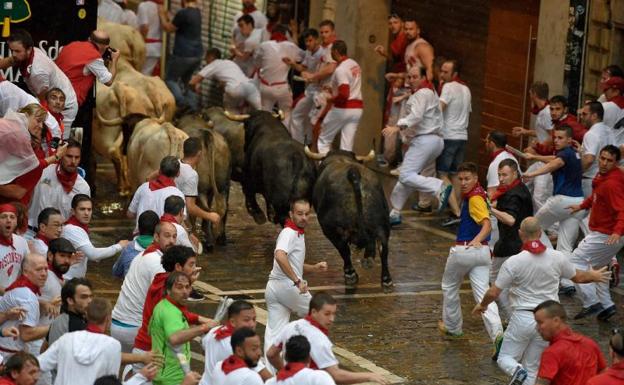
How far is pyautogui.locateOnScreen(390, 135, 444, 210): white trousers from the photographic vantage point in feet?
71.6

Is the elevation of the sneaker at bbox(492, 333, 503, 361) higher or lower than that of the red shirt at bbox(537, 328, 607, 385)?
lower

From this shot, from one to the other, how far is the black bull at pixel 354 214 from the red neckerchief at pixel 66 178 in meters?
3.65

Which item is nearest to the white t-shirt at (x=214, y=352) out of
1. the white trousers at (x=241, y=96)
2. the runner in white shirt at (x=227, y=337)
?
the runner in white shirt at (x=227, y=337)

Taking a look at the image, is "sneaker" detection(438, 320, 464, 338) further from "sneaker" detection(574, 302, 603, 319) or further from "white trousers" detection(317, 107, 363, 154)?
"white trousers" detection(317, 107, 363, 154)

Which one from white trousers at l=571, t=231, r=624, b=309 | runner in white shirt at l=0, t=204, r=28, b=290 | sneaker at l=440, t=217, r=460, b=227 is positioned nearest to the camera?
runner in white shirt at l=0, t=204, r=28, b=290

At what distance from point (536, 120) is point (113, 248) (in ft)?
27.1

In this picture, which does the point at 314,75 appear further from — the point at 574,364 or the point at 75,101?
the point at 574,364

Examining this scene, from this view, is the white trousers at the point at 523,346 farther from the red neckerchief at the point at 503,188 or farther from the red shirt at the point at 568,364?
the red neckerchief at the point at 503,188

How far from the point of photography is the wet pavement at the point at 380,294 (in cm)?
1591

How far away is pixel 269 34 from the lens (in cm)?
2739

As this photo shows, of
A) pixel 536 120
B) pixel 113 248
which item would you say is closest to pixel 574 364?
pixel 113 248

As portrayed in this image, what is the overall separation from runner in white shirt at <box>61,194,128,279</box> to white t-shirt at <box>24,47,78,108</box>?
10.3 ft

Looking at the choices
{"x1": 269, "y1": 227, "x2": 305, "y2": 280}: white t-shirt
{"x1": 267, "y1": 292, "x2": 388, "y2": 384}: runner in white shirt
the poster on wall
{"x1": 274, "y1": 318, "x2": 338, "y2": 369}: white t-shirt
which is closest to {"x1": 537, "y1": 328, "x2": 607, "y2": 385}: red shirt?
{"x1": 267, "y1": 292, "x2": 388, "y2": 384}: runner in white shirt

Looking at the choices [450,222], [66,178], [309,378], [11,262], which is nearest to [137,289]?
[11,262]
